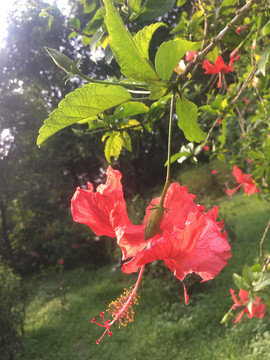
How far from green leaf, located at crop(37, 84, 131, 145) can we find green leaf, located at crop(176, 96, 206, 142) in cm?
7

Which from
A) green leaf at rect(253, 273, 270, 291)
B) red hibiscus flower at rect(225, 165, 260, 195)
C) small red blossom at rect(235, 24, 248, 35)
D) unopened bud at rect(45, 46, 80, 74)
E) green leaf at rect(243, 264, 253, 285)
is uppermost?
unopened bud at rect(45, 46, 80, 74)

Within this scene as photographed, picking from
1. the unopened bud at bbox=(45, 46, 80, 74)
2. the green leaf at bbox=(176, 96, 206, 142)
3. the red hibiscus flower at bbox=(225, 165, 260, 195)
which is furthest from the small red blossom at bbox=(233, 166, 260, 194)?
the unopened bud at bbox=(45, 46, 80, 74)

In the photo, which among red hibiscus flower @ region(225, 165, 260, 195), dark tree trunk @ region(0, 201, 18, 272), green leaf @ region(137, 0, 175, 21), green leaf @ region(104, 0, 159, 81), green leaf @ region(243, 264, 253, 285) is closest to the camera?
green leaf @ region(104, 0, 159, 81)

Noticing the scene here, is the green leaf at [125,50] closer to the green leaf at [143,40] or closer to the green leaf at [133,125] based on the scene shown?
the green leaf at [143,40]

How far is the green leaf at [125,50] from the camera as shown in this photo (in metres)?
0.26

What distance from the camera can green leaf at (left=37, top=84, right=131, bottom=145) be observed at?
11.8 inches

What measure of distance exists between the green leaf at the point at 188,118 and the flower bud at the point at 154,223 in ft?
0.32

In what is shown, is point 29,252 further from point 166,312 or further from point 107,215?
point 107,215

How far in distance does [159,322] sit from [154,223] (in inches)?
101

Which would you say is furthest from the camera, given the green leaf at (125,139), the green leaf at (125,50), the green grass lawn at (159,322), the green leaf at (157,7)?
the green grass lawn at (159,322)

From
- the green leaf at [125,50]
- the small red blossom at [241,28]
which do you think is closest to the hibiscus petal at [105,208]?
the green leaf at [125,50]

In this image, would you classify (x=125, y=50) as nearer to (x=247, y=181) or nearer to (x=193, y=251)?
(x=193, y=251)

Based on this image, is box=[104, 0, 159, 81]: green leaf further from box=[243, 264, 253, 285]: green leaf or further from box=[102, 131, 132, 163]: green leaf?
box=[243, 264, 253, 285]: green leaf

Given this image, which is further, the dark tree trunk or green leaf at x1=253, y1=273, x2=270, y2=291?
the dark tree trunk
